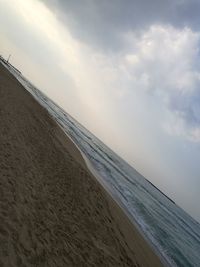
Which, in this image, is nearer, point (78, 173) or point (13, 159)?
point (13, 159)

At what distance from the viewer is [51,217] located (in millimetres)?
10766

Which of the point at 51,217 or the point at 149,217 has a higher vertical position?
the point at 149,217

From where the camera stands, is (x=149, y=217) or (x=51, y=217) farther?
(x=149, y=217)

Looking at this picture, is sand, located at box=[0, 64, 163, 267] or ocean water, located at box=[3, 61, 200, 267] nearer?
sand, located at box=[0, 64, 163, 267]

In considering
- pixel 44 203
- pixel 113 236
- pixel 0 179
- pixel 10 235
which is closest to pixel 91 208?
pixel 113 236

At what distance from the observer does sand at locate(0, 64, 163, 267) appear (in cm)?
819

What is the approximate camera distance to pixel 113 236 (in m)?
13.9

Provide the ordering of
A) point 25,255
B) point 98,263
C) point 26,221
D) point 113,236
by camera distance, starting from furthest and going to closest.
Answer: point 113,236 → point 98,263 → point 26,221 → point 25,255

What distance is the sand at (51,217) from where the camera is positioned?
26.9 feet

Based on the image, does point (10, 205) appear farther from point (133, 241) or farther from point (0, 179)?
point (133, 241)

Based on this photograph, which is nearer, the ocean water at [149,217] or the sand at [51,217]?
the sand at [51,217]

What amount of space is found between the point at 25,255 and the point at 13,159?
6177 millimetres

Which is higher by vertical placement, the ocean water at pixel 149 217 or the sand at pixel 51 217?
the ocean water at pixel 149 217

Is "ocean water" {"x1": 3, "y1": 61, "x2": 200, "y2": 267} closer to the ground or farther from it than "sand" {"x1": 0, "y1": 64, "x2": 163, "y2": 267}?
farther from it
